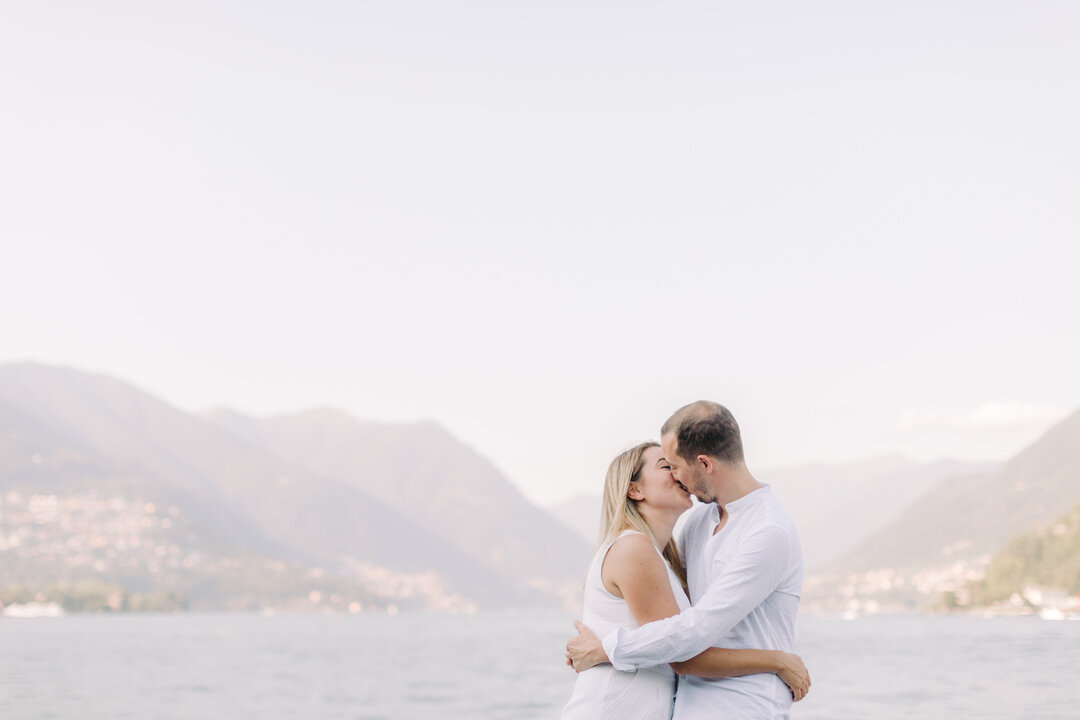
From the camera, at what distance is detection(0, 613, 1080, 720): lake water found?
4172cm

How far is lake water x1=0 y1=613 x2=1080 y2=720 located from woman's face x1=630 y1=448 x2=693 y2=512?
105ft

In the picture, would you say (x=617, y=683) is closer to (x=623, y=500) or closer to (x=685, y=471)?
(x=623, y=500)

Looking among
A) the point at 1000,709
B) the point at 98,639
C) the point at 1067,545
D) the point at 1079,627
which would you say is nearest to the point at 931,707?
the point at 1000,709

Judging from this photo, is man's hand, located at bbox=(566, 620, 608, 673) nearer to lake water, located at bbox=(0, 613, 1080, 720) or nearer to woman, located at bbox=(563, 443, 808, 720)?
woman, located at bbox=(563, 443, 808, 720)

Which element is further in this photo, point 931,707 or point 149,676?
point 149,676

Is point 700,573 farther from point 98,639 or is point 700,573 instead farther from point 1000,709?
point 98,639

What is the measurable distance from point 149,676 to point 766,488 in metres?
62.9

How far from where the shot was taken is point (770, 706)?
17.6ft

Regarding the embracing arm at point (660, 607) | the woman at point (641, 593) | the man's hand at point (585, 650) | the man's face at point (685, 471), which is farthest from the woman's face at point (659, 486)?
the man's hand at point (585, 650)

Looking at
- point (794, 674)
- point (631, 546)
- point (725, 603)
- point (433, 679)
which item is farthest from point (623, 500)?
point (433, 679)

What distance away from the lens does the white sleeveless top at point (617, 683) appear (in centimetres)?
567

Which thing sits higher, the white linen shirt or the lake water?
the white linen shirt

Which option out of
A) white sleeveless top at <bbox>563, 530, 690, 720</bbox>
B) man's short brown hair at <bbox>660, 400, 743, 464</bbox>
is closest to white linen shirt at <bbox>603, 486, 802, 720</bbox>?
white sleeveless top at <bbox>563, 530, 690, 720</bbox>

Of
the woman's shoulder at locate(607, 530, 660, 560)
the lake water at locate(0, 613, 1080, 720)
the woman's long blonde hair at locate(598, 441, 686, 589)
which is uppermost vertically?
the woman's long blonde hair at locate(598, 441, 686, 589)
